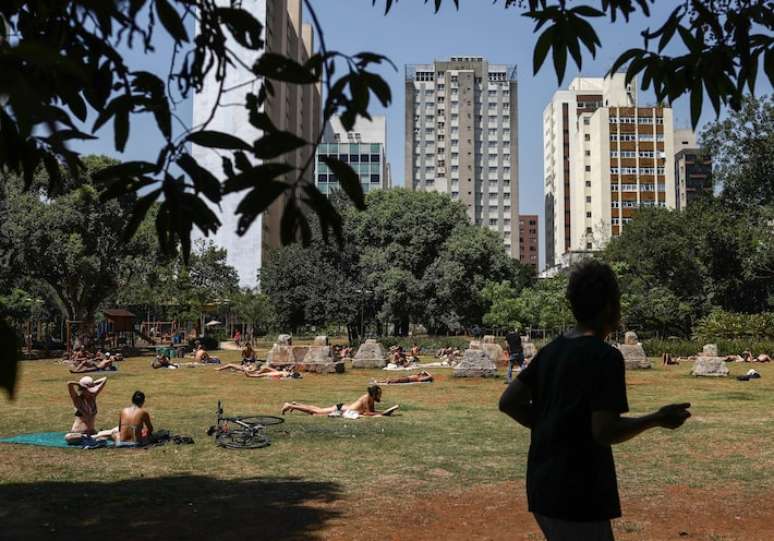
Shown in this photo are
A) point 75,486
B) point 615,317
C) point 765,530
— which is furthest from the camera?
point 75,486

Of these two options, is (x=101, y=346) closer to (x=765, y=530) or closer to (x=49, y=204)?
(x=49, y=204)

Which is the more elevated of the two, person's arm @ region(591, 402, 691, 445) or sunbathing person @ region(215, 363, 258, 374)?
person's arm @ region(591, 402, 691, 445)

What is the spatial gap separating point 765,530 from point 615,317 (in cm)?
438

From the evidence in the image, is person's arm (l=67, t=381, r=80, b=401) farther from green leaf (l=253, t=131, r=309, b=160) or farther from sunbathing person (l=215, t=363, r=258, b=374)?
sunbathing person (l=215, t=363, r=258, b=374)

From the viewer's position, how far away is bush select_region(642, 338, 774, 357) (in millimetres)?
29895

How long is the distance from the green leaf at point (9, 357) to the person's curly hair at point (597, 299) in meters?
1.93

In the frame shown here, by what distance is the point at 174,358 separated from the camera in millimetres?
31625

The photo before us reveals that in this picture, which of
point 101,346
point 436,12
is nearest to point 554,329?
point 101,346

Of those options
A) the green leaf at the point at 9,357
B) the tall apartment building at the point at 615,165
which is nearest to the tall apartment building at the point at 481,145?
the tall apartment building at the point at 615,165

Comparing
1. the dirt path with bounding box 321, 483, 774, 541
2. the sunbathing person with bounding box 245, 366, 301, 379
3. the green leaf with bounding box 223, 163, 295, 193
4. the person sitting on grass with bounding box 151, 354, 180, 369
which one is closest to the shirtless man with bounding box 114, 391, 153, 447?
the dirt path with bounding box 321, 483, 774, 541

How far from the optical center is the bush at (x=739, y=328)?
1308 inches

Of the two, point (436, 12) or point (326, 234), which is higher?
point (436, 12)

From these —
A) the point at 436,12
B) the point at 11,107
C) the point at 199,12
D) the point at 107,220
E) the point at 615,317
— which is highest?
the point at 107,220

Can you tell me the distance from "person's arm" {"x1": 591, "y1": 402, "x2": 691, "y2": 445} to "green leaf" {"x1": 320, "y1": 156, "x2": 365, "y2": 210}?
4.13 ft
